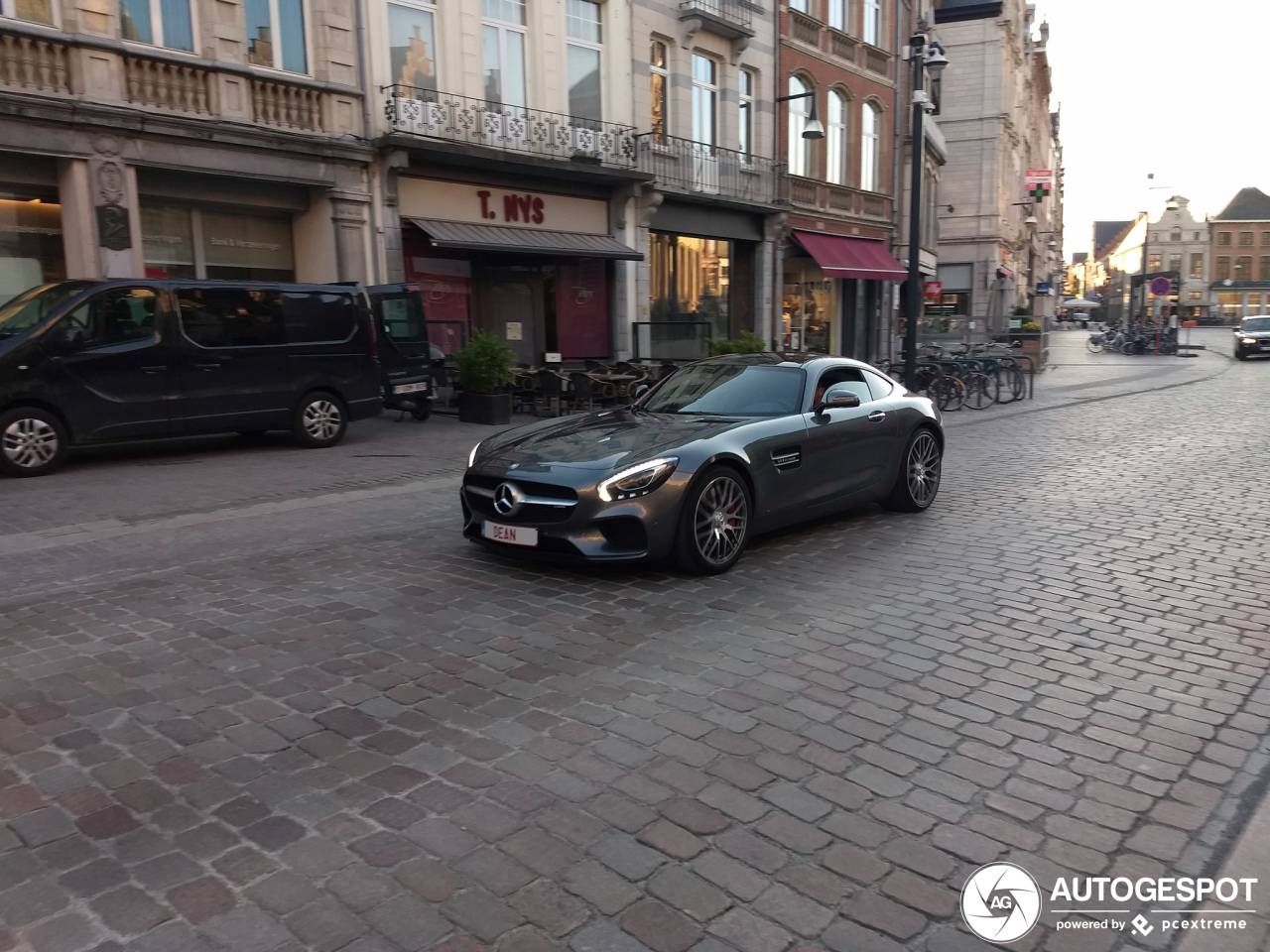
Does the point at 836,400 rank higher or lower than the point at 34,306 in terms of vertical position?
lower

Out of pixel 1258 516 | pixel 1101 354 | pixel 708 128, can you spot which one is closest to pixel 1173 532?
pixel 1258 516

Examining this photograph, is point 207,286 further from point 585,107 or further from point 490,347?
point 585,107

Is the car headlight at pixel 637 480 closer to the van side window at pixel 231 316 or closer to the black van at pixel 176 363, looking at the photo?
the black van at pixel 176 363

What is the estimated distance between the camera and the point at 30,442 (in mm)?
9781

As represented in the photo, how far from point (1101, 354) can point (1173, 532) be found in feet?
135

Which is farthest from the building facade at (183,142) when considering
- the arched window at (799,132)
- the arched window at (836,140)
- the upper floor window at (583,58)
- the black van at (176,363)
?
the arched window at (836,140)

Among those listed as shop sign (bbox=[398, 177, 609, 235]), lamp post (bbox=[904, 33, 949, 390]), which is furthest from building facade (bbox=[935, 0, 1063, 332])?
shop sign (bbox=[398, 177, 609, 235])

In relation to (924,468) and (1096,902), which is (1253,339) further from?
(1096,902)

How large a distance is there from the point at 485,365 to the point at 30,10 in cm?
763

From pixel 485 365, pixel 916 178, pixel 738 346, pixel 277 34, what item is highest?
pixel 277 34

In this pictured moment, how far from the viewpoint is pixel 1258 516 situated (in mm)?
8367

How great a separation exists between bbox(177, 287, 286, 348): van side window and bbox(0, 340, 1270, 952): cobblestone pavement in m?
4.37

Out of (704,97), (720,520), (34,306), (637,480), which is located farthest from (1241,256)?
(637,480)

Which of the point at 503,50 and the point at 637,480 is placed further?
the point at 503,50
